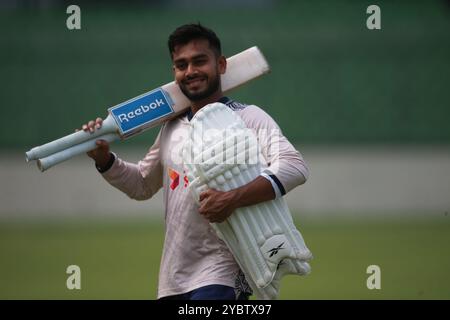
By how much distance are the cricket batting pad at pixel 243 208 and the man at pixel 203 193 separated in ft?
0.19

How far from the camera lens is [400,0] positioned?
1296cm

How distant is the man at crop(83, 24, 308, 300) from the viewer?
152 inches

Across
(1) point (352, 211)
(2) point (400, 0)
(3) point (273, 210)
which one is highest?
(2) point (400, 0)

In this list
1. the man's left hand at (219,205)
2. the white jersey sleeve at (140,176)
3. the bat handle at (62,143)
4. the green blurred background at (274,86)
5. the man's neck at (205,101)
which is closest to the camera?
the man's left hand at (219,205)

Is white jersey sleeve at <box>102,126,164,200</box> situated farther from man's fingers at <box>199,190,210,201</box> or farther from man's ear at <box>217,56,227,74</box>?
man's fingers at <box>199,190,210,201</box>

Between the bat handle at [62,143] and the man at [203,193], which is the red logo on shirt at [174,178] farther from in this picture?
the bat handle at [62,143]

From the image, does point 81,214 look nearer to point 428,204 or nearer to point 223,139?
point 428,204

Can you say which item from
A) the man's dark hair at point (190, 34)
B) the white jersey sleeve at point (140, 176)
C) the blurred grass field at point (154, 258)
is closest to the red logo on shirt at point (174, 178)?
the white jersey sleeve at point (140, 176)

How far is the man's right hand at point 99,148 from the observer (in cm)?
416

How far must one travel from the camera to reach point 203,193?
12.7 feet

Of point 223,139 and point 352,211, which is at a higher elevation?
point 223,139

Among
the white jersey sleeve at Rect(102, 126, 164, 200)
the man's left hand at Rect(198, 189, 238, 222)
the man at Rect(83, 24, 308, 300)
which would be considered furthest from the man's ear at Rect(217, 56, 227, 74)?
the man's left hand at Rect(198, 189, 238, 222)
